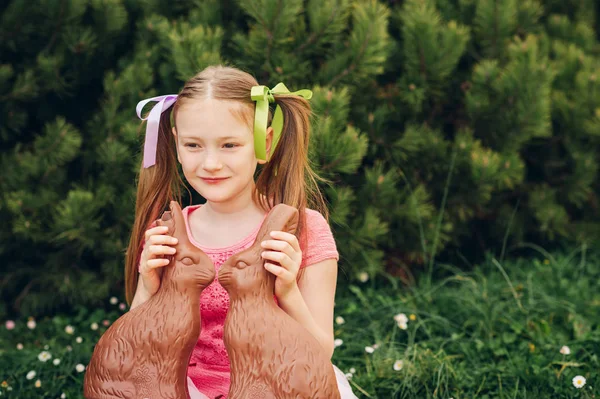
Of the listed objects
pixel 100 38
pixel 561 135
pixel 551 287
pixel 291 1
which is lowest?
pixel 551 287

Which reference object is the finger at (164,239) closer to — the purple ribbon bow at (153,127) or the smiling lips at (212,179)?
the smiling lips at (212,179)

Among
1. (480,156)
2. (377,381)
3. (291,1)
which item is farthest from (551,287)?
(291,1)

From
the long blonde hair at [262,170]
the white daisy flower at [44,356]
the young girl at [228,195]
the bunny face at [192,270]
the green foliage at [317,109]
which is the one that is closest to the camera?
the bunny face at [192,270]

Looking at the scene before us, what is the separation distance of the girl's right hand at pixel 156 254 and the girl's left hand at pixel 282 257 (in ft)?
0.81

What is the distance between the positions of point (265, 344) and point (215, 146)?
569 millimetres

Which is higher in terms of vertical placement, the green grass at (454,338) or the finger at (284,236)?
the finger at (284,236)

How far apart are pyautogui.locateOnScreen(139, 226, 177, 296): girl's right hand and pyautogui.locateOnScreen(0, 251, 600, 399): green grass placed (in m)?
1.03

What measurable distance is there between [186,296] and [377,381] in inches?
43.9

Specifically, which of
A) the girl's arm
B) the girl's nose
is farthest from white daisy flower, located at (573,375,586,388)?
the girl's nose

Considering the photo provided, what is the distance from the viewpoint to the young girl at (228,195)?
6.07 ft

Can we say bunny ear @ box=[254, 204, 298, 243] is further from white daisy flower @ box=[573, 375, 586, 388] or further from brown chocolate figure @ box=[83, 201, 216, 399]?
white daisy flower @ box=[573, 375, 586, 388]

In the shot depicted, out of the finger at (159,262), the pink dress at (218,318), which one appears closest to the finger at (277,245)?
the finger at (159,262)

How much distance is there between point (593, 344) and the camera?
8.71ft

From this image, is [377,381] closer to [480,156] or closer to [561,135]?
[480,156]
